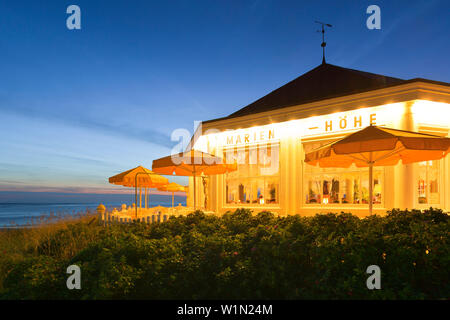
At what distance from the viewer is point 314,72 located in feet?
44.9

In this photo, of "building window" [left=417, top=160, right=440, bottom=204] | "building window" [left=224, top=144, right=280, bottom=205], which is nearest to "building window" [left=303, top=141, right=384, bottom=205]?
"building window" [left=417, top=160, right=440, bottom=204]

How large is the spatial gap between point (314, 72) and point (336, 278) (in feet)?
38.1

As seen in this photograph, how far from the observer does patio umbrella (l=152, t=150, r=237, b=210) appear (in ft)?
29.9

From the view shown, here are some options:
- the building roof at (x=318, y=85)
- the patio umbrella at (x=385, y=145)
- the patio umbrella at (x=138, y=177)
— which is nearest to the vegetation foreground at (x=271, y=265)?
the patio umbrella at (x=385, y=145)

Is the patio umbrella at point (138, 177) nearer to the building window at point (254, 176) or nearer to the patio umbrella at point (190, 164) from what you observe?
the patio umbrella at point (190, 164)

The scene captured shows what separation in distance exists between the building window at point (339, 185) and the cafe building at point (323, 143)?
0.09ft

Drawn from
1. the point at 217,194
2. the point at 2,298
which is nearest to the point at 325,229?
the point at 2,298

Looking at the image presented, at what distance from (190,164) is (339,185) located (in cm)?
444

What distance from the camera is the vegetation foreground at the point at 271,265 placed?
136 inches

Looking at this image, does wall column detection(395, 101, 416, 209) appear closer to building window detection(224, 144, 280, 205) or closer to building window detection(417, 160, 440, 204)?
building window detection(417, 160, 440, 204)

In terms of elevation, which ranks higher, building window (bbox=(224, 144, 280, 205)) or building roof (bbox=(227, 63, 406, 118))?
building roof (bbox=(227, 63, 406, 118))

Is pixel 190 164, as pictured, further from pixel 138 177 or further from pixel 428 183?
pixel 428 183

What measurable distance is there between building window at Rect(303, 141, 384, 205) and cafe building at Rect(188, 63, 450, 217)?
3 cm

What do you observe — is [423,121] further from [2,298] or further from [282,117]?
[2,298]
